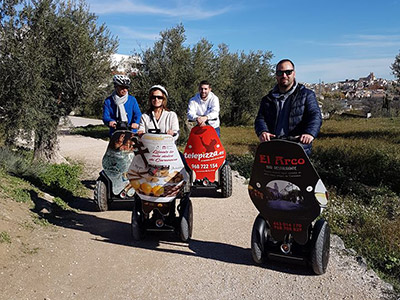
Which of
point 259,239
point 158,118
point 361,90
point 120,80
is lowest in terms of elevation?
point 259,239

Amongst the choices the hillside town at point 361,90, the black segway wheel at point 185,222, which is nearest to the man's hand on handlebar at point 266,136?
the black segway wheel at point 185,222

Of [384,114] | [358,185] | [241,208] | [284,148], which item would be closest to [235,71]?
[384,114]

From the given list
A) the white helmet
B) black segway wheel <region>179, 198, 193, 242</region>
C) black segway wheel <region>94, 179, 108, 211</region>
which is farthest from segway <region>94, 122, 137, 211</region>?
black segway wheel <region>179, 198, 193, 242</region>

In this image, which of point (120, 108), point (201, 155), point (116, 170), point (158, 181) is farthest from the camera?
point (201, 155)

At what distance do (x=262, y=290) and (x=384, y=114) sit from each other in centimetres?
A: 3913

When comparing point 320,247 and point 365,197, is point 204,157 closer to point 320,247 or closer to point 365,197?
point 320,247

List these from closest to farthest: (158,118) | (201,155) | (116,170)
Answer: (158,118), (116,170), (201,155)

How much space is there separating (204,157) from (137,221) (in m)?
2.19

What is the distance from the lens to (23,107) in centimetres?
778

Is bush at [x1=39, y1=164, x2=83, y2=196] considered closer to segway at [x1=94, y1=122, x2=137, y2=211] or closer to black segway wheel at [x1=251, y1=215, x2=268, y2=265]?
segway at [x1=94, y1=122, x2=137, y2=211]

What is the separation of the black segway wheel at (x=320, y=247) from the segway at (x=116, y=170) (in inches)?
123

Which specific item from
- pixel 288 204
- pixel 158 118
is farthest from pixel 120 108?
pixel 288 204

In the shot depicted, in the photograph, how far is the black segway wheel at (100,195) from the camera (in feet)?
20.1

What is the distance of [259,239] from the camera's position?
166 inches
